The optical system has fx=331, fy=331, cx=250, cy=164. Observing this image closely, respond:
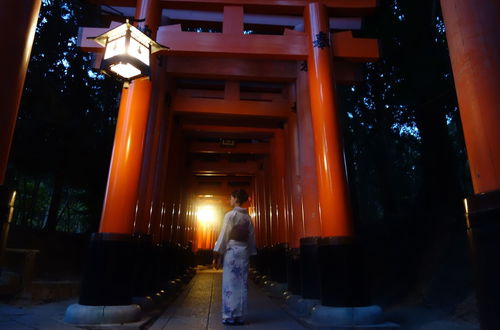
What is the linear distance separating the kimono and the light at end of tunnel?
629 inches

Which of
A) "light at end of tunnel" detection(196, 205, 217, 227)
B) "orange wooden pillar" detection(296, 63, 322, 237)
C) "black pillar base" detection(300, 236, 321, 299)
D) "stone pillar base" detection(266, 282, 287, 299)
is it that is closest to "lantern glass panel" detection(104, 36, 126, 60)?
"orange wooden pillar" detection(296, 63, 322, 237)

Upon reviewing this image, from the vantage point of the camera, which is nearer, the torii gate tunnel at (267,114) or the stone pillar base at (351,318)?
the torii gate tunnel at (267,114)

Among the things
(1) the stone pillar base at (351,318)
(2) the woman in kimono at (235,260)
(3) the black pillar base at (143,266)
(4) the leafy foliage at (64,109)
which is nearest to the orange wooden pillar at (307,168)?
(2) the woman in kimono at (235,260)

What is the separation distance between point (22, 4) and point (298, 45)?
4.38 metres

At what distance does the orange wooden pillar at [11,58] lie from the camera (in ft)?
7.66

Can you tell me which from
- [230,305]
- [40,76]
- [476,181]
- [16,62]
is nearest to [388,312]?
[230,305]

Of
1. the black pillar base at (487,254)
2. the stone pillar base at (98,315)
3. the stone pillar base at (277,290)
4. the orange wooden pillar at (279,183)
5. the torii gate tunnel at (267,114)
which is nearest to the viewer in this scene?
the black pillar base at (487,254)

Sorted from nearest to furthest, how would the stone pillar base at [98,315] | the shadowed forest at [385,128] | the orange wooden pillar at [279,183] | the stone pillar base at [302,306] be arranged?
1. the stone pillar base at [98,315]
2. the stone pillar base at [302,306]
3. the shadowed forest at [385,128]
4. the orange wooden pillar at [279,183]

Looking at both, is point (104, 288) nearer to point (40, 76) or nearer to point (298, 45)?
point (298, 45)

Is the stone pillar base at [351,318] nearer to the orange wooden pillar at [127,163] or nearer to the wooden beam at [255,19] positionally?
the orange wooden pillar at [127,163]

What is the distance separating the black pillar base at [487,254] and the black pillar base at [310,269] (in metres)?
3.94

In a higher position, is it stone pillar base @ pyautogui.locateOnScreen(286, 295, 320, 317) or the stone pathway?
stone pillar base @ pyautogui.locateOnScreen(286, 295, 320, 317)

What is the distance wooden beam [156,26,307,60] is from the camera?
19.2ft

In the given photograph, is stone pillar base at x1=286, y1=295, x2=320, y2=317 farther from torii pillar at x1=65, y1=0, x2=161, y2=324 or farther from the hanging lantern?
the hanging lantern
